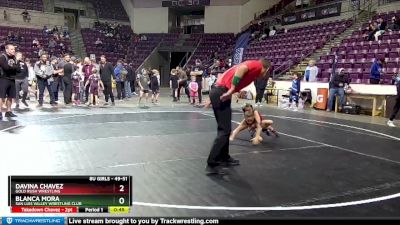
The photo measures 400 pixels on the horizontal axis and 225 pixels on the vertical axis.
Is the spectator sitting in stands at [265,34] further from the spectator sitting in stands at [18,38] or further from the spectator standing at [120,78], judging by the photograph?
the spectator sitting in stands at [18,38]

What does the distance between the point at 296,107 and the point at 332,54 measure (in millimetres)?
4762

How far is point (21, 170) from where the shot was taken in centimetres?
476

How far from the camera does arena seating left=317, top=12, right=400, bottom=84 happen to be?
14434 millimetres

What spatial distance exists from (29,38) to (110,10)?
929 cm

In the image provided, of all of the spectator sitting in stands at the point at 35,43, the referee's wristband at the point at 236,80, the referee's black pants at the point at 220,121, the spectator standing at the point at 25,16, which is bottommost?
the referee's black pants at the point at 220,121

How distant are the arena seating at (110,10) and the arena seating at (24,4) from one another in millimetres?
4733

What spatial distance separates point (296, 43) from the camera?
2216 cm

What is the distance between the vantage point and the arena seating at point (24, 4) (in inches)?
1117

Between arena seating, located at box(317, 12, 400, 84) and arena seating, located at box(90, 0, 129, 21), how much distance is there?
21.5 meters

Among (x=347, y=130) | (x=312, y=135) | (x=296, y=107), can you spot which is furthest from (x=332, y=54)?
(x=312, y=135)

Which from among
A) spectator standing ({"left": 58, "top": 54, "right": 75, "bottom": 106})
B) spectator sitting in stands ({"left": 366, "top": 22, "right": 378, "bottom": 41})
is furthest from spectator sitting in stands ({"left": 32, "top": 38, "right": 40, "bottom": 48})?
spectator sitting in stands ({"left": 366, "top": 22, "right": 378, "bottom": 41})

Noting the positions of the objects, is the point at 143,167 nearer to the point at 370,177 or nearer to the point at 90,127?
the point at 370,177
